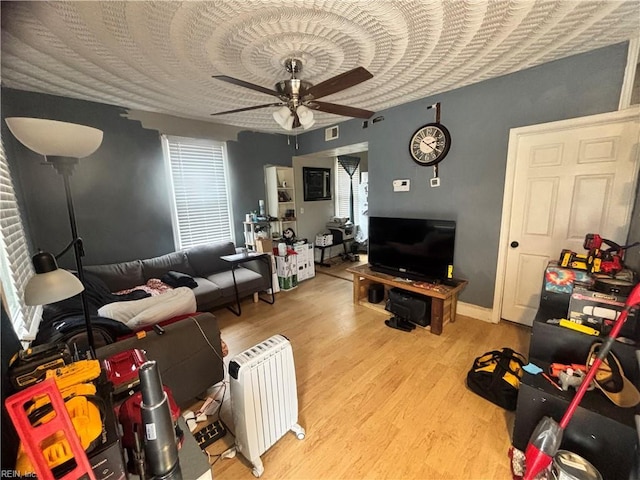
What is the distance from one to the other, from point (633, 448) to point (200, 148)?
4.67m

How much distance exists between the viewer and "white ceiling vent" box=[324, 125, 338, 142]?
13.3 feet

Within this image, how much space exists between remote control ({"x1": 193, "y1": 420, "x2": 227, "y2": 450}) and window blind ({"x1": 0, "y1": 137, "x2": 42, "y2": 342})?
1.15 meters

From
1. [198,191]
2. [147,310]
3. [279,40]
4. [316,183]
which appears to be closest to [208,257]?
[198,191]

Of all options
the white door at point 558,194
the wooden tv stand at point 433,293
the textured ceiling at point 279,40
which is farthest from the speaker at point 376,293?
the textured ceiling at point 279,40

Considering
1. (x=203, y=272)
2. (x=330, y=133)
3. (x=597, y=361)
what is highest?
(x=330, y=133)

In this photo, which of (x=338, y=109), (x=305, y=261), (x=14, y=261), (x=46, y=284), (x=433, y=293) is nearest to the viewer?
(x=46, y=284)

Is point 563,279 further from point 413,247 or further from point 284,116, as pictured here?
point 284,116

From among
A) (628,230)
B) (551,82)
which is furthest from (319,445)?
(551,82)

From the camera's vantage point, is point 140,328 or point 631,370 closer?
point 631,370

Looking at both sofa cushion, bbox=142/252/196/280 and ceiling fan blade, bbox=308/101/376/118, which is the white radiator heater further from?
sofa cushion, bbox=142/252/196/280

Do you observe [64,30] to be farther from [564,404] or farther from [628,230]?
[628,230]

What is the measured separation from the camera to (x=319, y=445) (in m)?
1.54

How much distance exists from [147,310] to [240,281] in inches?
69.2

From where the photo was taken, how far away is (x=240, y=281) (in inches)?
133
